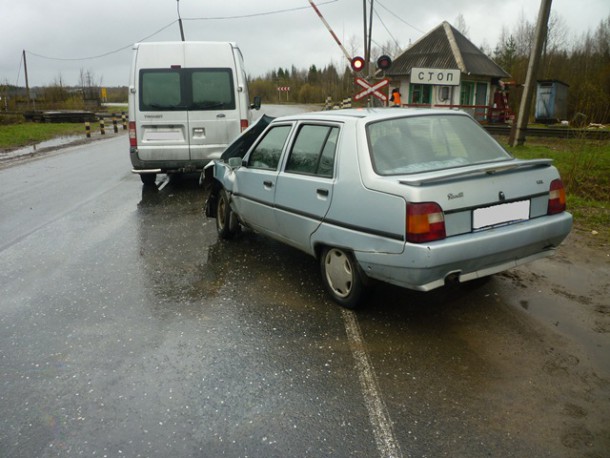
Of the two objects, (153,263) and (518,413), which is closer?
(518,413)

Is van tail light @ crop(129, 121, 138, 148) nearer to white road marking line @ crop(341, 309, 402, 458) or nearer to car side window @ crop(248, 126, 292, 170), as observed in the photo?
car side window @ crop(248, 126, 292, 170)

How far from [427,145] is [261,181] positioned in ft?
5.88

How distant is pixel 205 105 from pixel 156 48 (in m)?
1.34

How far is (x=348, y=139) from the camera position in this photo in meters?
4.31

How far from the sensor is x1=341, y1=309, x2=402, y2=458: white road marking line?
2766 millimetres

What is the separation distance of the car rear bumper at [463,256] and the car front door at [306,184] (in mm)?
654

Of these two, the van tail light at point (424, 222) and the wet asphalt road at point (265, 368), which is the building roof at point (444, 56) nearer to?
the wet asphalt road at point (265, 368)

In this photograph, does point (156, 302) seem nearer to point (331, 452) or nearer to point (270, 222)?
point (270, 222)

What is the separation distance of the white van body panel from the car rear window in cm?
597

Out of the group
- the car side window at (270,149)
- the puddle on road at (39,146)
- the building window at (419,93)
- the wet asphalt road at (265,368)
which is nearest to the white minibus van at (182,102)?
the wet asphalt road at (265,368)

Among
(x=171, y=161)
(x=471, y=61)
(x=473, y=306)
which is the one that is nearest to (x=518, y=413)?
(x=473, y=306)

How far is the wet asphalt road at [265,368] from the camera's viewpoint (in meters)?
2.85

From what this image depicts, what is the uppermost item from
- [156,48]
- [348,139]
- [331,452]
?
[156,48]

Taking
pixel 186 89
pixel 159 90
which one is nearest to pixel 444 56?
pixel 186 89
